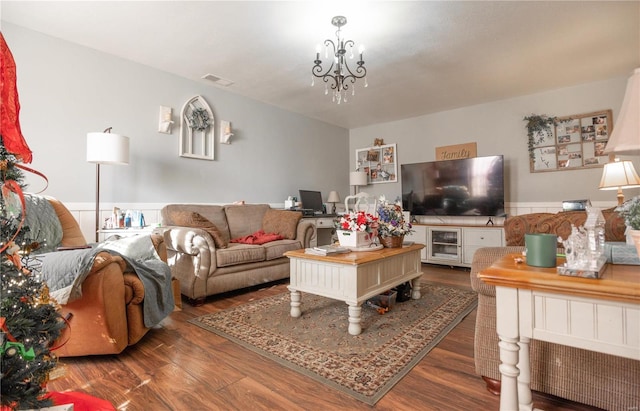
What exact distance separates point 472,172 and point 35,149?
4.98 metres

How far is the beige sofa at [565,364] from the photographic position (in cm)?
116

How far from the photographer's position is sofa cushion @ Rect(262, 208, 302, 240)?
373cm

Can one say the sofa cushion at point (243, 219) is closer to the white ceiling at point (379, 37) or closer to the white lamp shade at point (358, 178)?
the white ceiling at point (379, 37)

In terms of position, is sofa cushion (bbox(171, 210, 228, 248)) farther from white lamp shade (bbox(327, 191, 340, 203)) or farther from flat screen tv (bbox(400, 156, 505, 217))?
flat screen tv (bbox(400, 156, 505, 217))

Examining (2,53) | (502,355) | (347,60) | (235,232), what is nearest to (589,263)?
(502,355)

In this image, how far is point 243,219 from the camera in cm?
385

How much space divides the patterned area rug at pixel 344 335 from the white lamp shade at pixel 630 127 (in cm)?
129

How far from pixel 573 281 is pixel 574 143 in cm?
421

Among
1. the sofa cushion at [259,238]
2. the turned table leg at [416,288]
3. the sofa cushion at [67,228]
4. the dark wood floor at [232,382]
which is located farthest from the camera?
the sofa cushion at [259,238]

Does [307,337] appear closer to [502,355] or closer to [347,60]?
[502,355]

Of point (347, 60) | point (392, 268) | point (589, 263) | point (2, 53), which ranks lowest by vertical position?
point (392, 268)

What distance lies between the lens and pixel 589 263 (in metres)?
0.88

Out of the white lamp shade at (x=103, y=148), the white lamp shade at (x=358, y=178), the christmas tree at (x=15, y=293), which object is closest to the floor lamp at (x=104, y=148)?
the white lamp shade at (x=103, y=148)

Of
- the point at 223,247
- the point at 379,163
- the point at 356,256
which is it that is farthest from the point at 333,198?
the point at 356,256
